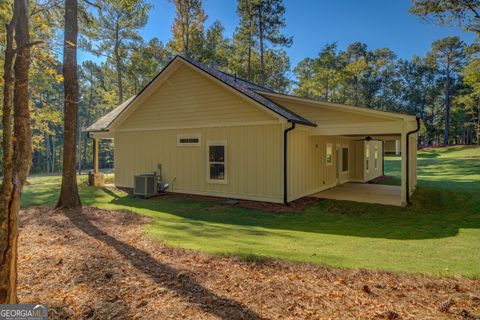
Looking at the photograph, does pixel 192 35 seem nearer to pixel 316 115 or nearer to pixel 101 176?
pixel 101 176

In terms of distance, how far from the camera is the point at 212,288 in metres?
3.52

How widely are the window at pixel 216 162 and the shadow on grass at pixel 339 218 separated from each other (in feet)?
3.90

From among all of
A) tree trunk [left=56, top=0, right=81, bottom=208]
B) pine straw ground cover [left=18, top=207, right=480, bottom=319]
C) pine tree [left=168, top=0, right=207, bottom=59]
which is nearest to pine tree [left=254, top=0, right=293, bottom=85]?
pine tree [left=168, top=0, right=207, bottom=59]

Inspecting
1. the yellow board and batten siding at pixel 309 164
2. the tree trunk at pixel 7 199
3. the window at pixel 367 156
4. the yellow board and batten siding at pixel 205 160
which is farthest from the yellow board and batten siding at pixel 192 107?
the window at pixel 367 156

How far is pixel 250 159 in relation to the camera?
412 inches

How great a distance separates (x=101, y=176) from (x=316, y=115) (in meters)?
10.7

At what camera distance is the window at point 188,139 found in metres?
11.7

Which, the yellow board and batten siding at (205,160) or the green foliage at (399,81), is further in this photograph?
the green foliage at (399,81)

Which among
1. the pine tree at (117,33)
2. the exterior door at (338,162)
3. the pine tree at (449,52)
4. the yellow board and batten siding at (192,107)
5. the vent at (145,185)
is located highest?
the pine tree at (449,52)

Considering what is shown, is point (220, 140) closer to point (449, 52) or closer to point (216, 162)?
point (216, 162)

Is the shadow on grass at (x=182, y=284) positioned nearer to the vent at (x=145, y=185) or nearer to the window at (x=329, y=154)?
the vent at (x=145, y=185)

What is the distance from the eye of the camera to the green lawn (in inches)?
190

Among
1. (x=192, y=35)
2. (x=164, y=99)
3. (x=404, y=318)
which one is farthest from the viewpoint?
(x=192, y=35)

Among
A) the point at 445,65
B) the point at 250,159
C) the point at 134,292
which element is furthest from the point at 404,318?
the point at 445,65
